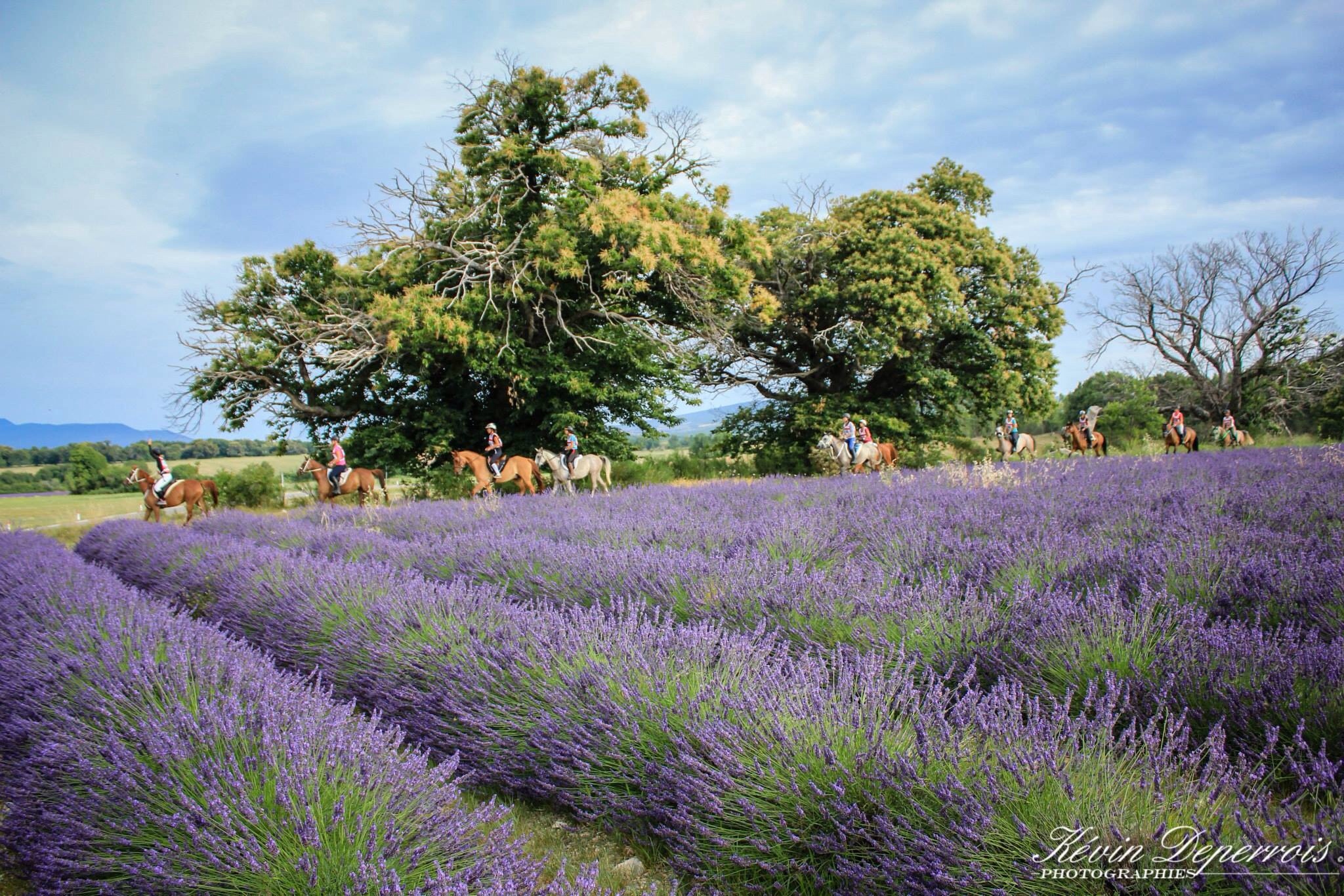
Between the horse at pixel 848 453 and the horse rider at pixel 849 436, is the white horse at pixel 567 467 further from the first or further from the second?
the horse rider at pixel 849 436

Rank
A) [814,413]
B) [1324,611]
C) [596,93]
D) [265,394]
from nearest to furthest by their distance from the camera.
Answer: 1. [1324,611]
2. [265,394]
3. [596,93]
4. [814,413]

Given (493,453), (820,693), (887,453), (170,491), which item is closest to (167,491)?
(170,491)

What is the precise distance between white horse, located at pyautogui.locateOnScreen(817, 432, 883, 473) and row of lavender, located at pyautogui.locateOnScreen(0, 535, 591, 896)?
35.2 feet

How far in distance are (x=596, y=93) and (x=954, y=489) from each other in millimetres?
11402

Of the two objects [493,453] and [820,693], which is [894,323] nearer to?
[493,453]

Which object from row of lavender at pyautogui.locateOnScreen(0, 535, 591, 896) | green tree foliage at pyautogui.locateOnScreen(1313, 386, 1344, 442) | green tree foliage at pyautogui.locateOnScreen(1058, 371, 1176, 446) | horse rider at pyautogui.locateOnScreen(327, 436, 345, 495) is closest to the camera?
row of lavender at pyautogui.locateOnScreen(0, 535, 591, 896)

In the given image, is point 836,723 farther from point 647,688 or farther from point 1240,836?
point 1240,836

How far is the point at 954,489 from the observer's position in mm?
6121

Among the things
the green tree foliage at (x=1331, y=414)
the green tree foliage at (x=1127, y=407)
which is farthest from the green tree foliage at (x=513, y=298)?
the green tree foliage at (x=1331, y=414)

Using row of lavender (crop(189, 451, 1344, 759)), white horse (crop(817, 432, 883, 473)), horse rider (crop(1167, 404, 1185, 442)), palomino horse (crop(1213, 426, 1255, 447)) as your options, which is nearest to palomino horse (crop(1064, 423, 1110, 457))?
horse rider (crop(1167, 404, 1185, 442))

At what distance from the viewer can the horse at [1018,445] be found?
1521 centimetres

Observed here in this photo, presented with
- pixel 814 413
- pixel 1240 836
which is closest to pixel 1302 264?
pixel 814 413

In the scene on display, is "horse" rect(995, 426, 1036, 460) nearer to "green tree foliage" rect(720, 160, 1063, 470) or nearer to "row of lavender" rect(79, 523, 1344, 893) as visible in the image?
"green tree foliage" rect(720, 160, 1063, 470)

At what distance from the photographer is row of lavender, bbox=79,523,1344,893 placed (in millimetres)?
1359
